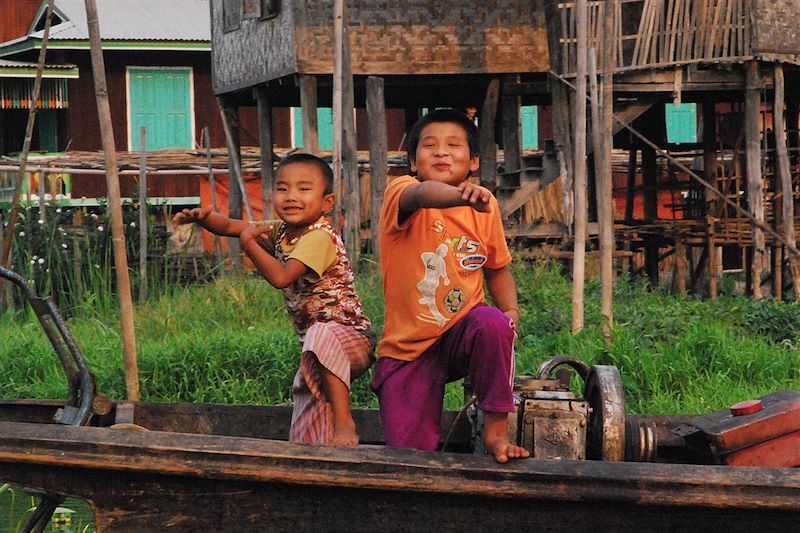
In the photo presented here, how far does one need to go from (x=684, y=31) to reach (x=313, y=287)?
8.52 meters

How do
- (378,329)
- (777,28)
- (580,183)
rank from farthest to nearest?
(777,28) < (378,329) < (580,183)

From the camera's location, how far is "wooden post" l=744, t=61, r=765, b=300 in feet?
38.2

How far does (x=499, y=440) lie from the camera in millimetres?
3467

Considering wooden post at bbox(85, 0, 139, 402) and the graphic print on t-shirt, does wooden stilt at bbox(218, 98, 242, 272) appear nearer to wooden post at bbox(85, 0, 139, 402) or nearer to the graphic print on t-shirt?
wooden post at bbox(85, 0, 139, 402)

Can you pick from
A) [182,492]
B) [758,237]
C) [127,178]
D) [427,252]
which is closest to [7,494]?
[182,492]

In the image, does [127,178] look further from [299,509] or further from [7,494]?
[299,509]

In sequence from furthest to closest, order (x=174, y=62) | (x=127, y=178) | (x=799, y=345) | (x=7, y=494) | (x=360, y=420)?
1. (x=174, y=62)
2. (x=127, y=178)
3. (x=799, y=345)
4. (x=7, y=494)
5. (x=360, y=420)

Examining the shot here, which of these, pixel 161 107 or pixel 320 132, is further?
pixel 320 132

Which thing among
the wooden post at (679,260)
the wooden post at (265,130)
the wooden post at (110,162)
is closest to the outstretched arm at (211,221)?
the wooden post at (110,162)

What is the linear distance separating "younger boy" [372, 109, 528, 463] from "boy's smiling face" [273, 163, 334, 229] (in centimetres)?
25

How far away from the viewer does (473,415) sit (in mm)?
3938

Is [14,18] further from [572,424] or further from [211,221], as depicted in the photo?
[572,424]

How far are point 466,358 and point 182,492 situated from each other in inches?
35.9

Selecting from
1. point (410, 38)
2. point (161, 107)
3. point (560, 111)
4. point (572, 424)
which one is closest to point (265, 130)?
point (410, 38)
